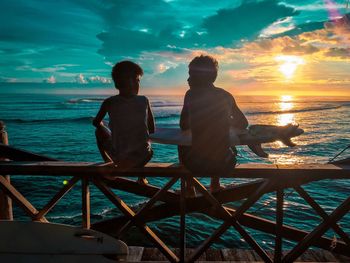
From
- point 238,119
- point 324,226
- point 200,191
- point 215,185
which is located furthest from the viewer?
point 215,185

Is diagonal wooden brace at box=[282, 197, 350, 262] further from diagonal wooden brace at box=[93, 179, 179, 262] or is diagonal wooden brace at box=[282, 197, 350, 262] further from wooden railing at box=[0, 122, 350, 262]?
diagonal wooden brace at box=[93, 179, 179, 262]

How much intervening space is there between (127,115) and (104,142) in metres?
0.47

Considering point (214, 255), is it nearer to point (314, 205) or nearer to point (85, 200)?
point (314, 205)

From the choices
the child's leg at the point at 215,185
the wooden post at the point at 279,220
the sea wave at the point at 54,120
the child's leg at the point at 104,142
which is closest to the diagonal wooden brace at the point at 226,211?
the wooden post at the point at 279,220

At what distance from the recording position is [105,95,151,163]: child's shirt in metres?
3.58

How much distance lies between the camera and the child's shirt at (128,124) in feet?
11.8

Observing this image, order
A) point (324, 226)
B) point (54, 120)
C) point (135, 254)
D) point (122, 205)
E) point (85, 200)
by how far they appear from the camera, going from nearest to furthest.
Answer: point (324, 226) → point (122, 205) → point (85, 200) → point (135, 254) → point (54, 120)

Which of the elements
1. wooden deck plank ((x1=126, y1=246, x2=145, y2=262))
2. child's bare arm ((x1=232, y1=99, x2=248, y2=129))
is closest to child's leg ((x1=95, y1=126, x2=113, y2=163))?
child's bare arm ((x1=232, y1=99, x2=248, y2=129))

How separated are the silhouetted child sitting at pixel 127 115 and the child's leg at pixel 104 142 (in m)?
0.10

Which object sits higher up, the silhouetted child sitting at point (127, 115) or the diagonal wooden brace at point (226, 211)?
the silhouetted child sitting at point (127, 115)

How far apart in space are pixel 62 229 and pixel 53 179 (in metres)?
11.2

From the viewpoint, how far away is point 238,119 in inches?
142

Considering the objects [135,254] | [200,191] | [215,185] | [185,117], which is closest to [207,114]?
[185,117]

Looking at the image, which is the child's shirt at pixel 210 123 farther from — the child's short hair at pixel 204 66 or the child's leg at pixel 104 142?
the child's leg at pixel 104 142
